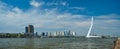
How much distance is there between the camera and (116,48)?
2130 centimetres

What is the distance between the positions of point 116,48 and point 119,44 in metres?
0.46

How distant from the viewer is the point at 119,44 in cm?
2120
